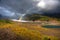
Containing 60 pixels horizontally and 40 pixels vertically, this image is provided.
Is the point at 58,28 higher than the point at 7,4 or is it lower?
lower

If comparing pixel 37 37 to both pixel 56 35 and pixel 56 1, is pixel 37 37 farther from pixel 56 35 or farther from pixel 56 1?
pixel 56 1

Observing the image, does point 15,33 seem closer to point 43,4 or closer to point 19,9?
point 19,9

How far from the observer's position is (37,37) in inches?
187

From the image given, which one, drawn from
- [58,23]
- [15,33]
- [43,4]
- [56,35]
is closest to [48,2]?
[43,4]

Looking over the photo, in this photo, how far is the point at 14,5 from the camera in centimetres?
505

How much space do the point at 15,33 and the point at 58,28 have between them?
1467 mm

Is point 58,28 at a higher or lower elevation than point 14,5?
lower

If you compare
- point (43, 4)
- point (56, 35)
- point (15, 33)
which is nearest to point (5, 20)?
point (15, 33)

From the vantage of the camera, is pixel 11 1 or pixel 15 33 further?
pixel 11 1

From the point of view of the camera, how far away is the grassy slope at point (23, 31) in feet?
15.3

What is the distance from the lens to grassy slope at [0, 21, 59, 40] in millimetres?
4648

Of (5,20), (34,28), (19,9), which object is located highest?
(19,9)

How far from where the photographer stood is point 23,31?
474 cm

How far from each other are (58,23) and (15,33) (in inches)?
60.0
